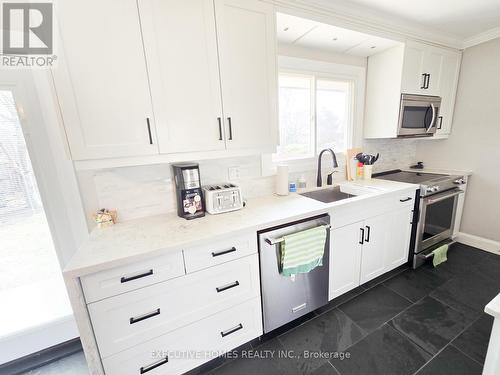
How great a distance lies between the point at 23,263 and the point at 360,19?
3070mm

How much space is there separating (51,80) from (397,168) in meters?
3.53

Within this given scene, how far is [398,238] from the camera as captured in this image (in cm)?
202

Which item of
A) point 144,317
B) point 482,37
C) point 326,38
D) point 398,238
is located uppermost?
point 482,37

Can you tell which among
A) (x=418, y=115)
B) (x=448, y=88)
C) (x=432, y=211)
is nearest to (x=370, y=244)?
(x=432, y=211)

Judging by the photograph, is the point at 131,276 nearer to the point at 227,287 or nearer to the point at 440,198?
the point at 227,287

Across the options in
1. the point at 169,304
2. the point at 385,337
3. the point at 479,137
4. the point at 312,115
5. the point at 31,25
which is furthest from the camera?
the point at 479,137

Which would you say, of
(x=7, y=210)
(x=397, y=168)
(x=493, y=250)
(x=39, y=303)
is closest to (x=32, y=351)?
(x=39, y=303)

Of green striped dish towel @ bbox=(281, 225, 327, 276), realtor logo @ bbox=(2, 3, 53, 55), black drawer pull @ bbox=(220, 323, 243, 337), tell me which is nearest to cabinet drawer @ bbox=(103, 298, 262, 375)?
black drawer pull @ bbox=(220, 323, 243, 337)

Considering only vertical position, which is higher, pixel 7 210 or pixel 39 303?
pixel 7 210

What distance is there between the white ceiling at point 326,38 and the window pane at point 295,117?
297 millimetres

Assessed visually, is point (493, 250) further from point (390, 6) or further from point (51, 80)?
point (51, 80)

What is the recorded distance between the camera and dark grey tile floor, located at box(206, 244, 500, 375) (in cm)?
130

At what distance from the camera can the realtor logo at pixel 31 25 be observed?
959 mm

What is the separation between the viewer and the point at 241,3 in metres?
1.28
